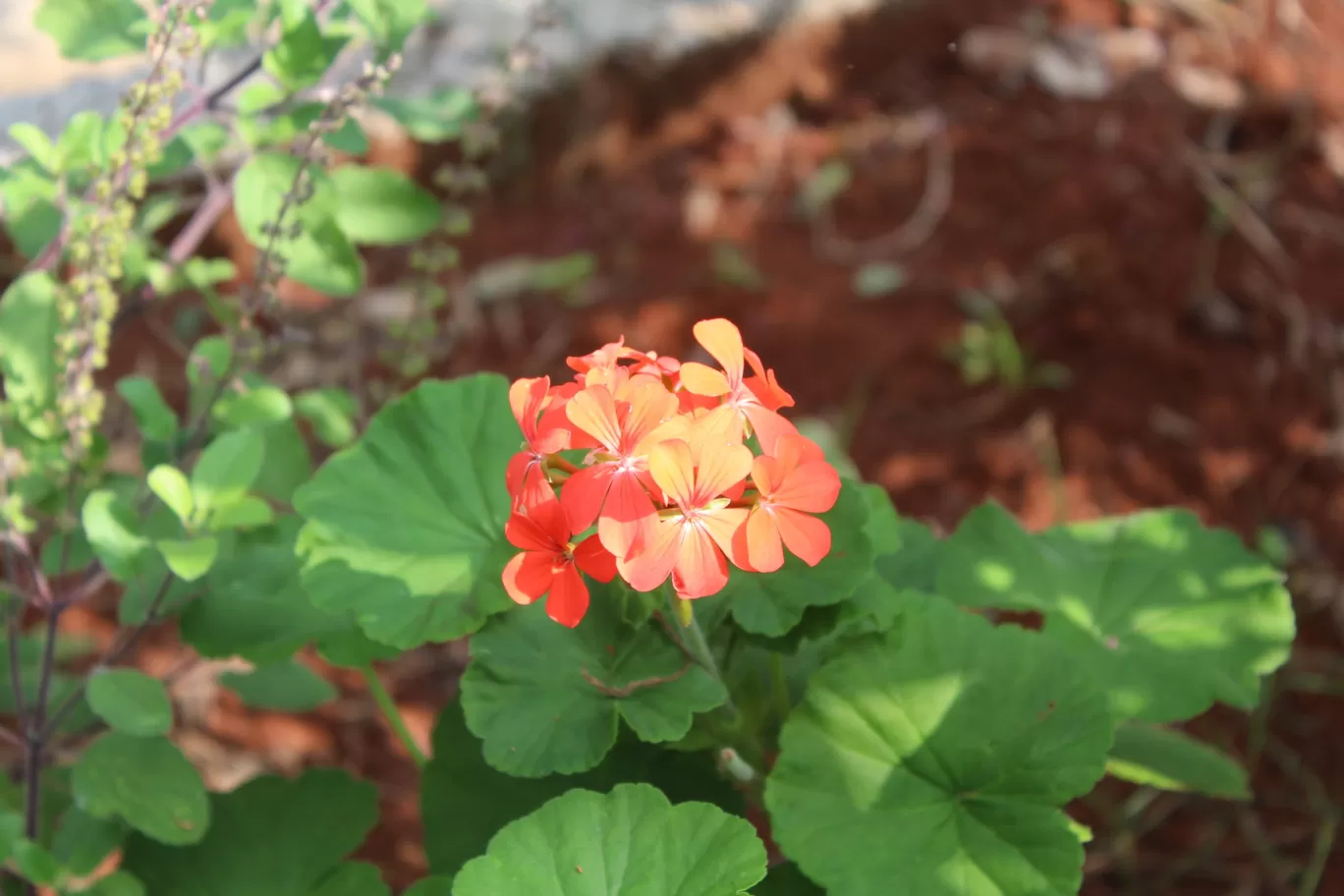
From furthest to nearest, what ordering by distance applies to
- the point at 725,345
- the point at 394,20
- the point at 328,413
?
the point at 328,413 → the point at 394,20 → the point at 725,345

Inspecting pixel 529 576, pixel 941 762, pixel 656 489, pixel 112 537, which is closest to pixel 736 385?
pixel 656 489

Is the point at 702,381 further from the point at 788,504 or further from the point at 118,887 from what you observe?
the point at 118,887

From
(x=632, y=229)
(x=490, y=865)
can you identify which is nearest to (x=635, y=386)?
(x=490, y=865)

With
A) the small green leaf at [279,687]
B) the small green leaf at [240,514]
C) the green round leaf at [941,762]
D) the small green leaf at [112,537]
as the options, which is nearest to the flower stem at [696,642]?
the green round leaf at [941,762]

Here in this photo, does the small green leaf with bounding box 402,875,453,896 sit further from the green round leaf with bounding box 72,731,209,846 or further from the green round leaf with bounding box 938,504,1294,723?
the green round leaf with bounding box 938,504,1294,723

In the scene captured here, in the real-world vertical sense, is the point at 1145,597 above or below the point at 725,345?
below

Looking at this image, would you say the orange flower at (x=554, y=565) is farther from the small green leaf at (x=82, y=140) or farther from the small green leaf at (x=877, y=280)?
the small green leaf at (x=877, y=280)

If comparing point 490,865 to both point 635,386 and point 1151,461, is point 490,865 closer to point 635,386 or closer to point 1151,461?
point 635,386

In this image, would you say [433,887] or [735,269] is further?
[735,269]
